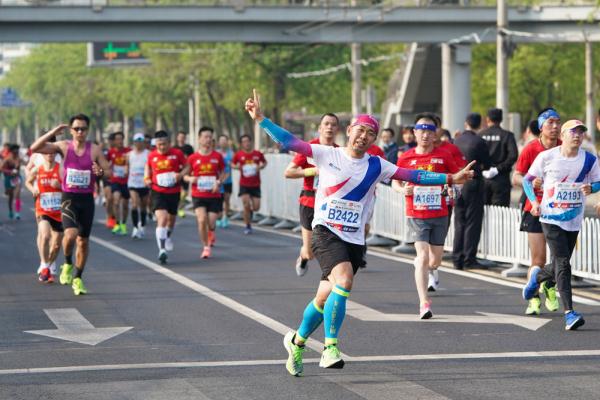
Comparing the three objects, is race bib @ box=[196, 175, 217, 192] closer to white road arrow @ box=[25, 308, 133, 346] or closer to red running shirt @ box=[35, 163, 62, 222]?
red running shirt @ box=[35, 163, 62, 222]

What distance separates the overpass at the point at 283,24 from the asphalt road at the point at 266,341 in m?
26.1

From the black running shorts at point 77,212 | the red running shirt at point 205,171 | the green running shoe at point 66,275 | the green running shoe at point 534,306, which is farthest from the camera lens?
the red running shirt at point 205,171

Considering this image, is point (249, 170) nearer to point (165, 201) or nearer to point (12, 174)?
point (165, 201)

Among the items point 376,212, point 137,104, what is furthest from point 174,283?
point 137,104

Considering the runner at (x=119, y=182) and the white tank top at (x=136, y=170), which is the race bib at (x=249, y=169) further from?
the runner at (x=119, y=182)

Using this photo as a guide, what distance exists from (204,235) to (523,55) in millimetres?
43972

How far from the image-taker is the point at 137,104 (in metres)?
92.8

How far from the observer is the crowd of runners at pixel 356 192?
34.2 ft

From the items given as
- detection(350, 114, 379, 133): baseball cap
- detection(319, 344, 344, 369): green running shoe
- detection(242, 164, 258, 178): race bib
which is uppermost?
detection(350, 114, 379, 133): baseball cap

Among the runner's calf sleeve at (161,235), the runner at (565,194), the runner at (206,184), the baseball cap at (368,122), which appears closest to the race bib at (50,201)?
the runner's calf sleeve at (161,235)

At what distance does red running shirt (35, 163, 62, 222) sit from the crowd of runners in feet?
0.06

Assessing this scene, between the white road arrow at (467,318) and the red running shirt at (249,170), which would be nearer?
the white road arrow at (467,318)

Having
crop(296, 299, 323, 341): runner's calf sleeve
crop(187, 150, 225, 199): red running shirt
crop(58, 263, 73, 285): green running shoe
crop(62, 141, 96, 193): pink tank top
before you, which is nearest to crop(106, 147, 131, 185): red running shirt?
crop(187, 150, 225, 199): red running shirt

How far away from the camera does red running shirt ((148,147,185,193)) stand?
21.3m
